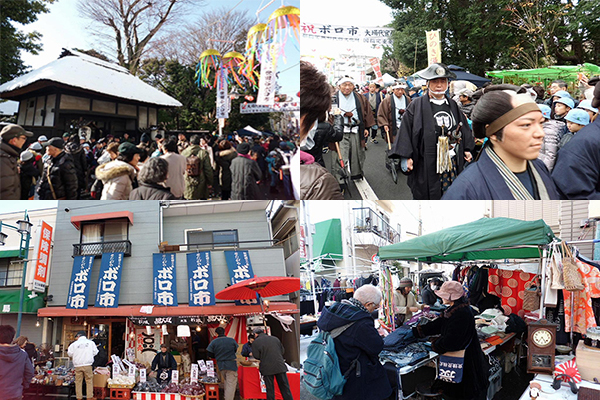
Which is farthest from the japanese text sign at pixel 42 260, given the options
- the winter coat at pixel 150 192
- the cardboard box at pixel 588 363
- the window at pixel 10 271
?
the cardboard box at pixel 588 363

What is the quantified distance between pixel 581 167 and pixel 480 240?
0.91 m

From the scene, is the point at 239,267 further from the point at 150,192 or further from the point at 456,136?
the point at 456,136

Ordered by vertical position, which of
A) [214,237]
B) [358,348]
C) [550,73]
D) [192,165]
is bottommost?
[358,348]

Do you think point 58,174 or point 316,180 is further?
point 58,174

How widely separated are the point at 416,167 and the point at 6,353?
12.4 feet

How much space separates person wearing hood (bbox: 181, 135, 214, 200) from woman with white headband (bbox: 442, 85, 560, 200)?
6.53 ft

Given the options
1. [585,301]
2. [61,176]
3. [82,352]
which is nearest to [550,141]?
[585,301]

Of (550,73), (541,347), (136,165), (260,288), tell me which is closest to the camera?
(541,347)

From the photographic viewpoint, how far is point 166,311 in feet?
13.9

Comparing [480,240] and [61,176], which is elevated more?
[61,176]

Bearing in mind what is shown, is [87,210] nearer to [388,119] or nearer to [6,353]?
[6,353]

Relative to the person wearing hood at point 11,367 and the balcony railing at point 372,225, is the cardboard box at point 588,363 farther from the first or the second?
the person wearing hood at point 11,367

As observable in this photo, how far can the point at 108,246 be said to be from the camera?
428 centimetres

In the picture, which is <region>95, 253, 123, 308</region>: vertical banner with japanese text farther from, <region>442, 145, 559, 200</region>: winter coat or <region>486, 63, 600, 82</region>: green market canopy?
<region>486, 63, 600, 82</region>: green market canopy
